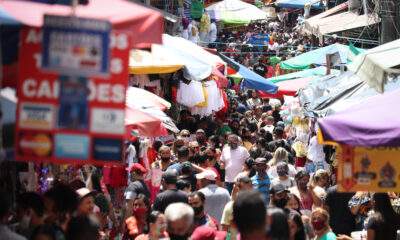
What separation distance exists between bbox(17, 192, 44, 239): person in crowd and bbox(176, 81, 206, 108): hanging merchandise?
47.4 ft

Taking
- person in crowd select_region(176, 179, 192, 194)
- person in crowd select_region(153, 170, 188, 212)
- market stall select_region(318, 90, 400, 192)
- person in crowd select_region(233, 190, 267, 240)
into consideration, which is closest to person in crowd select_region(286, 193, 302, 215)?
person in crowd select_region(153, 170, 188, 212)

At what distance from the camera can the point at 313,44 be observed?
144ft

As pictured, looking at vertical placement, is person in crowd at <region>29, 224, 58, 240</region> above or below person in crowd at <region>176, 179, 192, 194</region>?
above

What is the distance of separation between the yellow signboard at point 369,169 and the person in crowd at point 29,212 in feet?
8.22

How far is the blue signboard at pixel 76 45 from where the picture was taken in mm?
6977

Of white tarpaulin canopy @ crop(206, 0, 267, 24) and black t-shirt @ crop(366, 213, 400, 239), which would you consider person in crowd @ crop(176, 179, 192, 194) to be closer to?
black t-shirt @ crop(366, 213, 400, 239)

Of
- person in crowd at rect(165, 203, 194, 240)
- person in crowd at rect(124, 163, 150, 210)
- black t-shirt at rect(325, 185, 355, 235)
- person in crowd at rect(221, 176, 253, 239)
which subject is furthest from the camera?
person in crowd at rect(124, 163, 150, 210)

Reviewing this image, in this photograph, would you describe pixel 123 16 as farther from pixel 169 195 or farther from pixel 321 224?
pixel 169 195

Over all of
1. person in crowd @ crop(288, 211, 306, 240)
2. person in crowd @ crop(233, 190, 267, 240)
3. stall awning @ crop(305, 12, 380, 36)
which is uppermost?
stall awning @ crop(305, 12, 380, 36)

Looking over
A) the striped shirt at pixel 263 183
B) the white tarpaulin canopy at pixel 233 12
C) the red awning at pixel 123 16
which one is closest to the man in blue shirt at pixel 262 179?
the striped shirt at pixel 263 183

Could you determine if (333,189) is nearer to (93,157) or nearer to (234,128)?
(93,157)

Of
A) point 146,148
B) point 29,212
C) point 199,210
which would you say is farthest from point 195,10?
point 29,212

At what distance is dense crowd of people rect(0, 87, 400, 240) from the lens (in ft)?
26.0

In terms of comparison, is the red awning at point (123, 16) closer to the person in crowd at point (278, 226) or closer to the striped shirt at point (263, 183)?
the person in crowd at point (278, 226)
